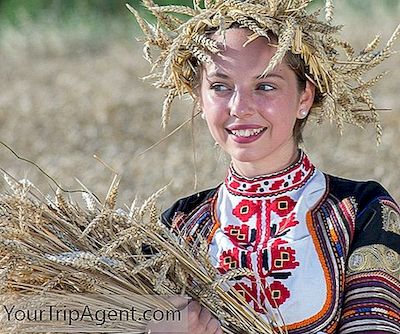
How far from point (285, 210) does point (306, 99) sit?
0.95 ft

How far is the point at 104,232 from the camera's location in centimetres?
256

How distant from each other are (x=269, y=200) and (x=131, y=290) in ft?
1.54

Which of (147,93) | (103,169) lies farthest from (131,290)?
(147,93)

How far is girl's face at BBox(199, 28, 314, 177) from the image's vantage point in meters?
2.71

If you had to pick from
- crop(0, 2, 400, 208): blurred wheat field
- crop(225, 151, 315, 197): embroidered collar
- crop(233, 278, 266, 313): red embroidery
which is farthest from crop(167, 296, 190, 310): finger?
crop(0, 2, 400, 208): blurred wheat field

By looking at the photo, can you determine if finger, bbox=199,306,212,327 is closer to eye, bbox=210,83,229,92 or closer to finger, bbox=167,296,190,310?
finger, bbox=167,296,190,310

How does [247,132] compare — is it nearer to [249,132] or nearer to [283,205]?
[249,132]

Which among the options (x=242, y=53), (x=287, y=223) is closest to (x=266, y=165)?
(x=287, y=223)

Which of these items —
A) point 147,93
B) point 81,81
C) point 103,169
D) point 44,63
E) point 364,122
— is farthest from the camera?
point 44,63

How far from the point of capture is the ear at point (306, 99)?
2.83 metres

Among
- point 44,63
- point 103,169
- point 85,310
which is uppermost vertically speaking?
point 44,63

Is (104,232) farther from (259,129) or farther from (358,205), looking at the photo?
(358,205)

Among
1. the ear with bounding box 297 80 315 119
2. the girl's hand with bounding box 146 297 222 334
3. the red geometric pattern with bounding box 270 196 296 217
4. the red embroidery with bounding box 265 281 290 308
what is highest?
the ear with bounding box 297 80 315 119

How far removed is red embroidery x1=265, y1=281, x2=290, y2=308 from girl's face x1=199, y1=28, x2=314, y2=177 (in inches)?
12.4
